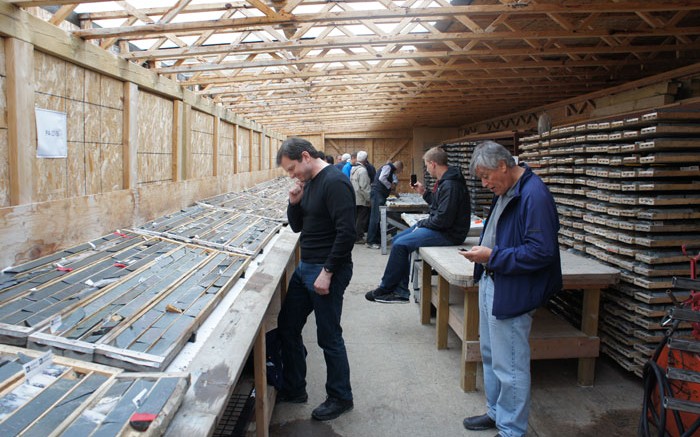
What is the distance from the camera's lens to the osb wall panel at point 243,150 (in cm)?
1192

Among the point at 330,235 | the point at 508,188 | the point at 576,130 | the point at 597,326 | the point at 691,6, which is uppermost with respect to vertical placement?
the point at 691,6

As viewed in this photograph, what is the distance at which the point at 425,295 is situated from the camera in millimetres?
6258

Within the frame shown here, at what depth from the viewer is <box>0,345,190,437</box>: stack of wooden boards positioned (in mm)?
1930

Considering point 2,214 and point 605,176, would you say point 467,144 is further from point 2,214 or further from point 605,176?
point 2,214

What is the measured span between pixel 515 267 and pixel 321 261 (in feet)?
4.84

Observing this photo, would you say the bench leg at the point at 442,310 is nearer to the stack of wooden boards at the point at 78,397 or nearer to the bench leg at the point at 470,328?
the bench leg at the point at 470,328

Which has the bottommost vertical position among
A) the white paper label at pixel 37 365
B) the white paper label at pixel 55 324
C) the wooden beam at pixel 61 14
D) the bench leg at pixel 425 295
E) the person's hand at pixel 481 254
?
the bench leg at pixel 425 295

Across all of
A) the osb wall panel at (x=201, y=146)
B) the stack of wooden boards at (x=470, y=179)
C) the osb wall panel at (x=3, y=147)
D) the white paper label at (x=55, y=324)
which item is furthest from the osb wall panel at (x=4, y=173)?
the stack of wooden boards at (x=470, y=179)

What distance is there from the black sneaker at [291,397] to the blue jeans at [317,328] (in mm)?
31

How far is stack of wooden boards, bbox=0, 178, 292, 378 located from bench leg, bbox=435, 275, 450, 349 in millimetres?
1989

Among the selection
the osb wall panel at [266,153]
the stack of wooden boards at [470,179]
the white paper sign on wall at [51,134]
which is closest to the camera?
the white paper sign on wall at [51,134]

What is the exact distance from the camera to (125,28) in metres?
4.52

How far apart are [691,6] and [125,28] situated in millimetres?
5606

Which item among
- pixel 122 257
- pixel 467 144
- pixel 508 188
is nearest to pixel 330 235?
pixel 508 188
